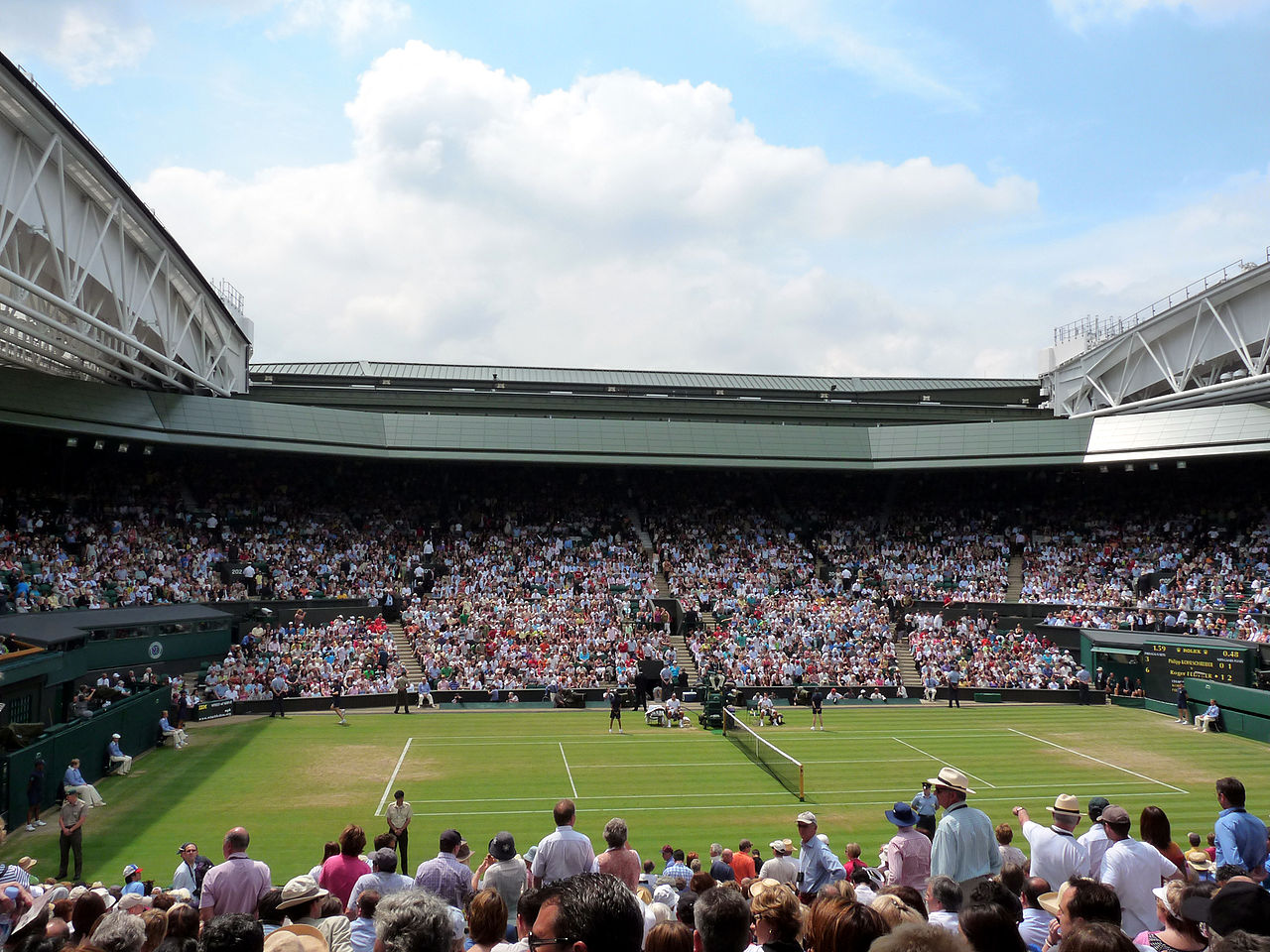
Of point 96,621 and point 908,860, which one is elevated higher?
point 96,621

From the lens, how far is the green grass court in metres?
18.1

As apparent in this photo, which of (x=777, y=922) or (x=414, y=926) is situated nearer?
(x=414, y=926)

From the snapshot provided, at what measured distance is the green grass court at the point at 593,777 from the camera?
18109 millimetres

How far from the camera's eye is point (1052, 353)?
51.0 m

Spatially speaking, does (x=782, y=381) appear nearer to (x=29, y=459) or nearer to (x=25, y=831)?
(x=29, y=459)

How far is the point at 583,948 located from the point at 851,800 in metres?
19.5

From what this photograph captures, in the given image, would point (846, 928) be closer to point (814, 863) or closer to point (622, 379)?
A: point (814, 863)

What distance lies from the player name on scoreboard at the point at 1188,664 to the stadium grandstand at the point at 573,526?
112 millimetres

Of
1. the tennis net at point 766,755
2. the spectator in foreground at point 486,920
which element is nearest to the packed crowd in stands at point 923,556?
the tennis net at point 766,755

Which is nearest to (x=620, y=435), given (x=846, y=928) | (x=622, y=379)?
(x=622, y=379)

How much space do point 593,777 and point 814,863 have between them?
1449 centimetres

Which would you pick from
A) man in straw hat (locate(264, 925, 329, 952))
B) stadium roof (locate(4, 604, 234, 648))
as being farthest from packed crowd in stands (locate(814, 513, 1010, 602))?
man in straw hat (locate(264, 925, 329, 952))

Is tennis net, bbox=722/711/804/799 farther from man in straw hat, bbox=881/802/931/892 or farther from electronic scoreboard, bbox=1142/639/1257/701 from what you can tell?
electronic scoreboard, bbox=1142/639/1257/701

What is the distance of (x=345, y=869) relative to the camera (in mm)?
8477
